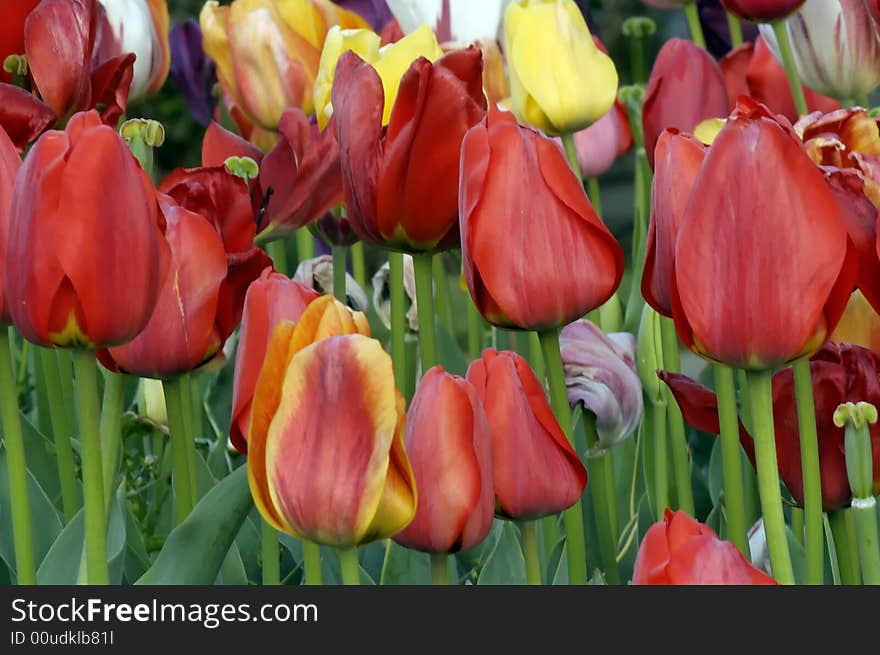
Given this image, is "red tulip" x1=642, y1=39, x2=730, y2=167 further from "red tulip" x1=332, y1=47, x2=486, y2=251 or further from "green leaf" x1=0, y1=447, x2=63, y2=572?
"green leaf" x1=0, y1=447, x2=63, y2=572

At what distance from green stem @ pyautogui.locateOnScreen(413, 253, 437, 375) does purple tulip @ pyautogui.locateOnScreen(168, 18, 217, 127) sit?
0.74 metres

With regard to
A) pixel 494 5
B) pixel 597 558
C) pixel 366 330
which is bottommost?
pixel 597 558

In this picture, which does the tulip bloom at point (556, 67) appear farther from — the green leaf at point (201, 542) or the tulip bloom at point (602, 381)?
the green leaf at point (201, 542)

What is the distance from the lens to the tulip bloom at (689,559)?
672 mm

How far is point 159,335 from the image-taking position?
91 cm

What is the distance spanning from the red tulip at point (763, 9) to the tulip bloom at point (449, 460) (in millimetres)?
628

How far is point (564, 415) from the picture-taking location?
0.96 metres

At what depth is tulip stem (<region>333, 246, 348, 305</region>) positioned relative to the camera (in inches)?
53.4
